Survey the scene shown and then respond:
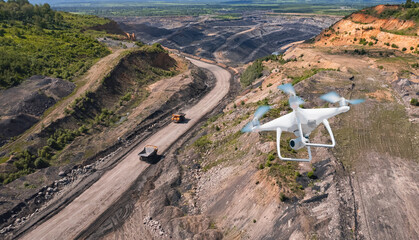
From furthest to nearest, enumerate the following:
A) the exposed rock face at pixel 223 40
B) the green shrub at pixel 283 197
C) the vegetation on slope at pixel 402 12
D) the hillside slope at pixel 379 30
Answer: the exposed rock face at pixel 223 40, the vegetation on slope at pixel 402 12, the hillside slope at pixel 379 30, the green shrub at pixel 283 197

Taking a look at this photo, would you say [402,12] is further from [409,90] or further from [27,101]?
[27,101]

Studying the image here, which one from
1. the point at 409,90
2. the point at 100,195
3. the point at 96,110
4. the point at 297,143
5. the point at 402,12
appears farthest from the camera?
the point at 402,12

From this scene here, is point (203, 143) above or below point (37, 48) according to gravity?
below

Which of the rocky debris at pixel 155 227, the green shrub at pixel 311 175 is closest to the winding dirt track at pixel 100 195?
the rocky debris at pixel 155 227

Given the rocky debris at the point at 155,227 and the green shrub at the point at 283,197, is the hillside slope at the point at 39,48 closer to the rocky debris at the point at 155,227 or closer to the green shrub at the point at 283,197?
the rocky debris at the point at 155,227

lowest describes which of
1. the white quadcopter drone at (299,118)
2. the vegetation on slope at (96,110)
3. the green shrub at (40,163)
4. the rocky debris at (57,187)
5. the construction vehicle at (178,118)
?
the rocky debris at (57,187)

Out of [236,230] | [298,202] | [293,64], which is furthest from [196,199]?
[293,64]

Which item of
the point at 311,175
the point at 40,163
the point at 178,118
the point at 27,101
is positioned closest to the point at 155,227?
the point at 311,175
